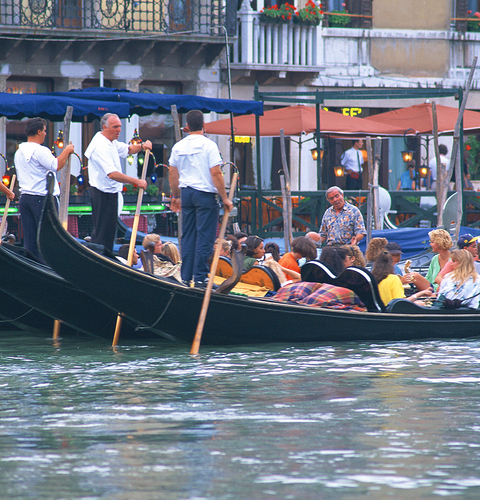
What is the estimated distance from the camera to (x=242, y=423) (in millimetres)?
5770

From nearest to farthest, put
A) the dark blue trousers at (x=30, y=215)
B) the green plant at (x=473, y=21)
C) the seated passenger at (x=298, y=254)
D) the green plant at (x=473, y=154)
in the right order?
the dark blue trousers at (x=30, y=215) → the seated passenger at (x=298, y=254) → the green plant at (x=473, y=154) → the green plant at (x=473, y=21)

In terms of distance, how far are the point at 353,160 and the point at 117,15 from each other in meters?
4.74

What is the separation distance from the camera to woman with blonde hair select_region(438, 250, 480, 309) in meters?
8.92

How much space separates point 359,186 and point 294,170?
266 cm

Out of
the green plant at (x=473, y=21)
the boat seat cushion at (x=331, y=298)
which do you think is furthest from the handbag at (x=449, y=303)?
the green plant at (x=473, y=21)

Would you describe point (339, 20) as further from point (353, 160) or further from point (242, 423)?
point (242, 423)

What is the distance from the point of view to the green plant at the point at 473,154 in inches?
833

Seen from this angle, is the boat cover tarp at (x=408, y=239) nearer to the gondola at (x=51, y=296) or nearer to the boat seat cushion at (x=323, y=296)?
the boat seat cushion at (x=323, y=296)

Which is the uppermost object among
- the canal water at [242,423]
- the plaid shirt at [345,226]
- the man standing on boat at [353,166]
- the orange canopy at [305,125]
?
the orange canopy at [305,125]

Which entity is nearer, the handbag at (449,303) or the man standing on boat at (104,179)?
the man standing on boat at (104,179)

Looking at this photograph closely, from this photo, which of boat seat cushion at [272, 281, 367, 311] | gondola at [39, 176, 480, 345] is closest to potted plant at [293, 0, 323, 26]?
gondola at [39, 176, 480, 345]

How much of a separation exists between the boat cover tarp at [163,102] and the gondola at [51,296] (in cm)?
496

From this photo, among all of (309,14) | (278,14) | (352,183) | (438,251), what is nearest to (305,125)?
(352,183)

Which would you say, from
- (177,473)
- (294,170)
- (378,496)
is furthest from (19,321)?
(294,170)
